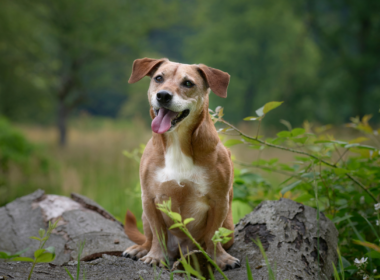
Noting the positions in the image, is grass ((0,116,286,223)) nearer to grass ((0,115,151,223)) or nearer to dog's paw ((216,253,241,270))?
grass ((0,115,151,223))

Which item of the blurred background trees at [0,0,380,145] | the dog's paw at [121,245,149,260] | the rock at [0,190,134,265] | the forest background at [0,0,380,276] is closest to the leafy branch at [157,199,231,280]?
the dog's paw at [121,245,149,260]

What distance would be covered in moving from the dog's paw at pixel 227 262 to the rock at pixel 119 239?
4cm

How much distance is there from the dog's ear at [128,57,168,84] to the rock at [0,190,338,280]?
1048 mm

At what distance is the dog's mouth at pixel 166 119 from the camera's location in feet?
5.60

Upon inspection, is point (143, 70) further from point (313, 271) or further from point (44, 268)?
point (313, 271)

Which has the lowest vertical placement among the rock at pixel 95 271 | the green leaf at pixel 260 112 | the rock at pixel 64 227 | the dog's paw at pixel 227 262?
the rock at pixel 64 227

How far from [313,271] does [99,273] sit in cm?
117

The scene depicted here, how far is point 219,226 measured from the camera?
6.40 ft

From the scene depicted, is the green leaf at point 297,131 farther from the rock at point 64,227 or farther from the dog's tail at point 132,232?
the rock at point 64,227

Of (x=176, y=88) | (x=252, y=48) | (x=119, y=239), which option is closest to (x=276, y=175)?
(x=119, y=239)

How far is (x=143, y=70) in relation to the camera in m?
2.00

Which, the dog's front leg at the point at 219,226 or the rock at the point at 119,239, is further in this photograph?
the dog's front leg at the point at 219,226

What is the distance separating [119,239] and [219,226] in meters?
0.95

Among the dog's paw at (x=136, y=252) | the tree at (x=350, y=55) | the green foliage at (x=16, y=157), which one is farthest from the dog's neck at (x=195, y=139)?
the tree at (x=350, y=55)
